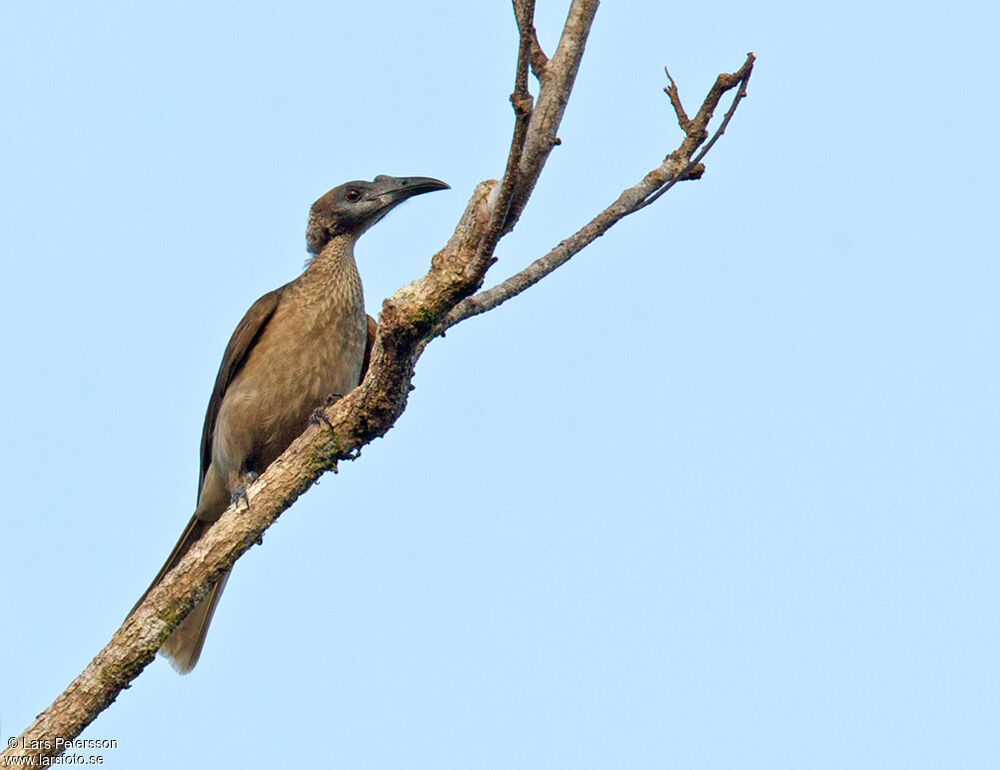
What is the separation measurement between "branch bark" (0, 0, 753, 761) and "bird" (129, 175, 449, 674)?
5.17 feet

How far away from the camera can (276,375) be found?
7.73m

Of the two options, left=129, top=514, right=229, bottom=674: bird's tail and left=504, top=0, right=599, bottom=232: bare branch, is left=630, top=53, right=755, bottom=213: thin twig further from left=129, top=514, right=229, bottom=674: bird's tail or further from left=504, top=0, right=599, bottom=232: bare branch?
left=129, top=514, right=229, bottom=674: bird's tail

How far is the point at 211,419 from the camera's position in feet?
27.6

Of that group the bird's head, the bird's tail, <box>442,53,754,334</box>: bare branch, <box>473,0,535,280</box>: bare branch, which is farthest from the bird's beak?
<box>473,0,535,280</box>: bare branch

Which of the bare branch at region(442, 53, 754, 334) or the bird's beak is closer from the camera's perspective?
the bare branch at region(442, 53, 754, 334)

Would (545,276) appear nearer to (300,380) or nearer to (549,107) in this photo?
(549,107)

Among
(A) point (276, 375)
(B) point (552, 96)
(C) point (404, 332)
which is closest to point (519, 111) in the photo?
(B) point (552, 96)

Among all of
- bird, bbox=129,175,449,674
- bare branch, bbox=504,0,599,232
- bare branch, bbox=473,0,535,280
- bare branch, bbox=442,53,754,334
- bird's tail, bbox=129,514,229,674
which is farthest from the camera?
bird, bbox=129,175,449,674

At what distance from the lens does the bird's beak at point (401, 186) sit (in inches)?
328

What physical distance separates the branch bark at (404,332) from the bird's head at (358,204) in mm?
2255

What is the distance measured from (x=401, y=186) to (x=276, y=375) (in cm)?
161

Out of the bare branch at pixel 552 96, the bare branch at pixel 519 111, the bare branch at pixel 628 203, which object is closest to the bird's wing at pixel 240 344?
the bare branch at pixel 628 203

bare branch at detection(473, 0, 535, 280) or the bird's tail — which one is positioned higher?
bare branch at detection(473, 0, 535, 280)

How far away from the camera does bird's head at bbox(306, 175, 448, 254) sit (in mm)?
8469
